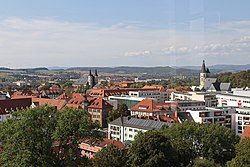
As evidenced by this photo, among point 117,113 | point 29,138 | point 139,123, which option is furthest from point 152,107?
point 29,138

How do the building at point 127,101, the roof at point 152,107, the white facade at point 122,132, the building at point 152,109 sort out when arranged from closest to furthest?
the white facade at point 122,132 < the building at point 152,109 < the roof at point 152,107 < the building at point 127,101

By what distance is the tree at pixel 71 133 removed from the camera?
9.28 metres

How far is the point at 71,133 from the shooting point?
9.53 meters

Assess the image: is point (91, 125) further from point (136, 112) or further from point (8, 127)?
point (136, 112)

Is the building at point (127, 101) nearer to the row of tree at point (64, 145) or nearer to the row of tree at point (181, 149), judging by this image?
the row of tree at point (181, 149)

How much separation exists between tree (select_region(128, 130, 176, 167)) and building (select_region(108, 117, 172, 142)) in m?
6.11

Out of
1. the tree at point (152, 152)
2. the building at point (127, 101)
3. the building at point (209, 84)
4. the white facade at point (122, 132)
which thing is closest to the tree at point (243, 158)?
the tree at point (152, 152)

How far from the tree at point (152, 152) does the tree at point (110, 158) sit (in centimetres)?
64

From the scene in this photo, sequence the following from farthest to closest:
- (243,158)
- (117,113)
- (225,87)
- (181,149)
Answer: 1. (225,87)
2. (117,113)
3. (181,149)
4. (243,158)

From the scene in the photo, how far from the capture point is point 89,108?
27344mm

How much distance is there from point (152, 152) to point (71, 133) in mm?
4003

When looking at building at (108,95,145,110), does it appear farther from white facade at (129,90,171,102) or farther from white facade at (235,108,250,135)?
white facade at (235,108,250,135)

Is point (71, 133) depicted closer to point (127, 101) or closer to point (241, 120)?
point (241, 120)

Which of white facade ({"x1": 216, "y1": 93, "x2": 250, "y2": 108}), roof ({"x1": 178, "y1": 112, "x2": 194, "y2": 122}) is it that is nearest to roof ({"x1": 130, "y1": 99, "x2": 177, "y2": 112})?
roof ({"x1": 178, "y1": 112, "x2": 194, "y2": 122})
